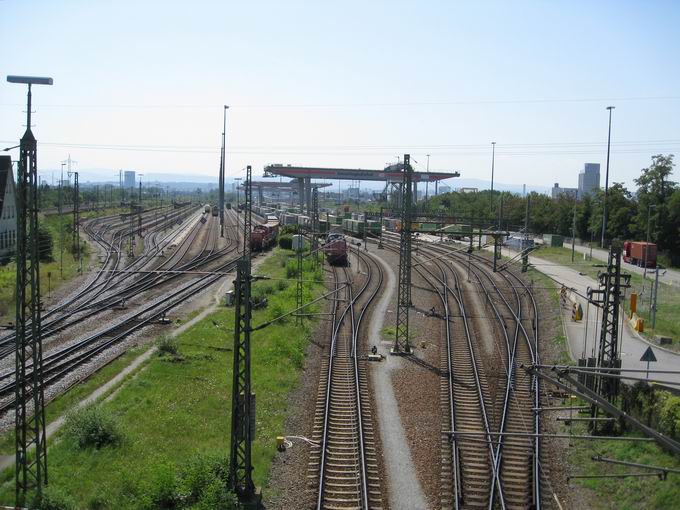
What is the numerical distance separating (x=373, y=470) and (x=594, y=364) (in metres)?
7.56

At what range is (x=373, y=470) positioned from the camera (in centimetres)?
1480

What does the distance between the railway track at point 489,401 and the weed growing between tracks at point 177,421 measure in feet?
14.2

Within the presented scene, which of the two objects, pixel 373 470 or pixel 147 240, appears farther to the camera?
pixel 147 240

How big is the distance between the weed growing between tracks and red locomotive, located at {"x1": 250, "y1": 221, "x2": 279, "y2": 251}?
96.2 feet

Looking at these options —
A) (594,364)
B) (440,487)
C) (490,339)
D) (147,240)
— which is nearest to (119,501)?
(440,487)

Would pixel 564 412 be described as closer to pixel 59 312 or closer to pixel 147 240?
pixel 59 312

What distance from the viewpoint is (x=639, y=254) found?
46.8 meters

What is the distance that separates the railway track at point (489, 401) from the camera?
14.0 m

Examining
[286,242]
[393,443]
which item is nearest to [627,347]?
[393,443]

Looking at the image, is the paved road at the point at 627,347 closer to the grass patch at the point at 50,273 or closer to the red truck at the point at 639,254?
the red truck at the point at 639,254

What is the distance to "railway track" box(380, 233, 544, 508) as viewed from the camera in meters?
14.0

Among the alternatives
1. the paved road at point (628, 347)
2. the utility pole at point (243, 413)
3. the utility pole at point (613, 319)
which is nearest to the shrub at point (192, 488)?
the utility pole at point (243, 413)

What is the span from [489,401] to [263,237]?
40.8m

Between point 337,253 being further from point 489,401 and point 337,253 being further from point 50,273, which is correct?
point 489,401
